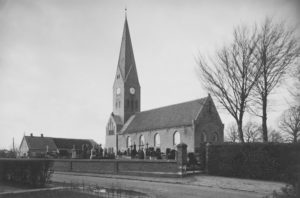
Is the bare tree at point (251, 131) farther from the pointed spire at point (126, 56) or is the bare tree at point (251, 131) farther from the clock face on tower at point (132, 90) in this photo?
the pointed spire at point (126, 56)

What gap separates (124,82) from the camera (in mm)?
56656

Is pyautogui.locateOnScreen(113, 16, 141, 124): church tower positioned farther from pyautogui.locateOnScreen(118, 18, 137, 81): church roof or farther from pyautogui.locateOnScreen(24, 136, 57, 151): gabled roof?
pyautogui.locateOnScreen(24, 136, 57, 151): gabled roof

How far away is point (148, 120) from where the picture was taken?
5038 centimetres

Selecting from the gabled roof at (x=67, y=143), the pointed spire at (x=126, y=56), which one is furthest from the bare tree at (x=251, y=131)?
the gabled roof at (x=67, y=143)

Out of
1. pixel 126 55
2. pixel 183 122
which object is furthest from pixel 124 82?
pixel 183 122

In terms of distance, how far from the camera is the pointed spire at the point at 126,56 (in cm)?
5803

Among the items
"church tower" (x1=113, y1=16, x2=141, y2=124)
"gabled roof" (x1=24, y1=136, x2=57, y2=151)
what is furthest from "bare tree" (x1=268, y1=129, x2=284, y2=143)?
"gabled roof" (x1=24, y1=136, x2=57, y2=151)

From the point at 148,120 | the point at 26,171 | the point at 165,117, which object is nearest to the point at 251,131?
the point at 165,117

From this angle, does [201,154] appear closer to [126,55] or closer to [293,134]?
[293,134]

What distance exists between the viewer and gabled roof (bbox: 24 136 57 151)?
6700 cm

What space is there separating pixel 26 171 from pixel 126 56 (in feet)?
154

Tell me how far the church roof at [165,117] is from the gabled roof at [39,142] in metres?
24.5

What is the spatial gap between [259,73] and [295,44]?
3.27m

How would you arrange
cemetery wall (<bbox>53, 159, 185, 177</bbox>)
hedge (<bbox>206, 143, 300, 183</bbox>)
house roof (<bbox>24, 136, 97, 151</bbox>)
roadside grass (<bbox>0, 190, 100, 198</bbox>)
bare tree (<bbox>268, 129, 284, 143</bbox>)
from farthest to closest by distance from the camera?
house roof (<bbox>24, 136, 97, 151</bbox>) < bare tree (<bbox>268, 129, 284, 143</bbox>) < cemetery wall (<bbox>53, 159, 185, 177</bbox>) < hedge (<bbox>206, 143, 300, 183</bbox>) < roadside grass (<bbox>0, 190, 100, 198</bbox>)
